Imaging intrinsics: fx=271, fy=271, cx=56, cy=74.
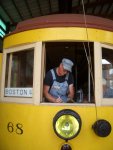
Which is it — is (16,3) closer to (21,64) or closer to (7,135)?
(21,64)

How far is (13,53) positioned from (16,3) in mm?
5312

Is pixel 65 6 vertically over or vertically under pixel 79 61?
over

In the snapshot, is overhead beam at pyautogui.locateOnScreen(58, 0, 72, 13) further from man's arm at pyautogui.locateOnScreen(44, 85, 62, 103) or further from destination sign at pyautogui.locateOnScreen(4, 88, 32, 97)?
man's arm at pyautogui.locateOnScreen(44, 85, 62, 103)

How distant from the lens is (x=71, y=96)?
3.73 m

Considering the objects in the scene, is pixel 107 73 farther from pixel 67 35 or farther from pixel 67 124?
pixel 67 124

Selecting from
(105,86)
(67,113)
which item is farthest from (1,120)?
(105,86)

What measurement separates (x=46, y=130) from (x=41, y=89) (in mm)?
533

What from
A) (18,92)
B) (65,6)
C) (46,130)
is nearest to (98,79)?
(46,130)

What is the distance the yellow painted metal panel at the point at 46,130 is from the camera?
3.38 metres

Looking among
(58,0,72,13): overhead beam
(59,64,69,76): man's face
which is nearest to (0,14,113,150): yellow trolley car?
(59,64,69,76): man's face

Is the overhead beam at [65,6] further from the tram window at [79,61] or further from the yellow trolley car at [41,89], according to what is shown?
the yellow trolley car at [41,89]

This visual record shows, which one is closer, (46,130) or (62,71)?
(46,130)

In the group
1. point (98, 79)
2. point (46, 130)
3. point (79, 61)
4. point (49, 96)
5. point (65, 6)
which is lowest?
point (46, 130)

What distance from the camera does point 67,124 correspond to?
317 cm
